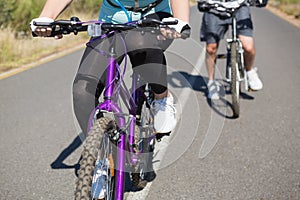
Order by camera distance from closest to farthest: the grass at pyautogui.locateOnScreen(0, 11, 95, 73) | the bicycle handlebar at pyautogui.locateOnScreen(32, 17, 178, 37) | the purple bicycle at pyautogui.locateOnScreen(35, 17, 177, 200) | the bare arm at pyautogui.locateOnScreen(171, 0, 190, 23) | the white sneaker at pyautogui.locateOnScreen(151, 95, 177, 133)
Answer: the purple bicycle at pyautogui.locateOnScreen(35, 17, 177, 200) < the bicycle handlebar at pyautogui.locateOnScreen(32, 17, 178, 37) < the bare arm at pyautogui.locateOnScreen(171, 0, 190, 23) < the white sneaker at pyautogui.locateOnScreen(151, 95, 177, 133) < the grass at pyautogui.locateOnScreen(0, 11, 95, 73)

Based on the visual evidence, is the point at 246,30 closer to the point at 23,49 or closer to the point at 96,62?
the point at 96,62

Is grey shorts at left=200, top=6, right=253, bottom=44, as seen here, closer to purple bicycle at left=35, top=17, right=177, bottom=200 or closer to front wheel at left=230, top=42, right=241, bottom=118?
front wheel at left=230, top=42, right=241, bottom=118

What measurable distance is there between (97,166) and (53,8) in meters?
1.14

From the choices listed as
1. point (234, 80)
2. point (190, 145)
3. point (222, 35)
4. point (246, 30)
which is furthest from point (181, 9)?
point (222, 35)

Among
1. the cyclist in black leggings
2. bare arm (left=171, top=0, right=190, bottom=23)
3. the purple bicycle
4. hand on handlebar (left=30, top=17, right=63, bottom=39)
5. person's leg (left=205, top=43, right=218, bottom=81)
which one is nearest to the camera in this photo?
the purple bicycle

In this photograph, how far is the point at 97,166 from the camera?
253cm

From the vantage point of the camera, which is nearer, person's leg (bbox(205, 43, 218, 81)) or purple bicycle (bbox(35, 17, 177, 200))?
purple bicycle (bbox(35, 17, 177, 200))

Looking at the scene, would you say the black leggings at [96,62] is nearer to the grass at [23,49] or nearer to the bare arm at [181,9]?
the bare arm at [181,9]

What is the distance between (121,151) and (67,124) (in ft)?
10.4

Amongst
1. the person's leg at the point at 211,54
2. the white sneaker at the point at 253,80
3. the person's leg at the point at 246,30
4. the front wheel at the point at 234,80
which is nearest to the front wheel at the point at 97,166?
the front wheel at the point at 234,80

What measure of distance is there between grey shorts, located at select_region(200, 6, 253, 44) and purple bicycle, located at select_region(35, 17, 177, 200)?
10.6 feet

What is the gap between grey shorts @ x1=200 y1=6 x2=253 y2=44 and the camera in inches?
247

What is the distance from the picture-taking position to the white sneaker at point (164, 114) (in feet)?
11.8

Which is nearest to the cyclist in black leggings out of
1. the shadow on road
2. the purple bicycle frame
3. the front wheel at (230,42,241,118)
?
the purple bicycle frame
